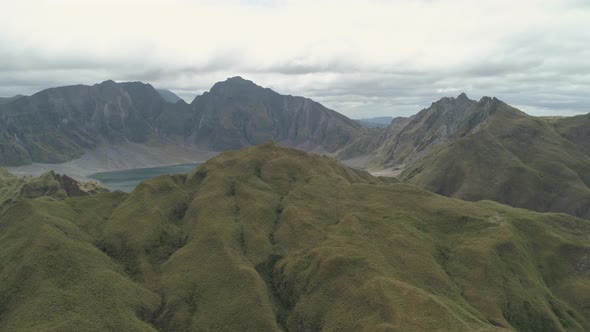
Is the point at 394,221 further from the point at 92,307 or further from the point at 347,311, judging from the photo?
the point at 92,307

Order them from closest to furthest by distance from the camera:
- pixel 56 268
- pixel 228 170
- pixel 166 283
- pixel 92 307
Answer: pixel 92 307, pixel 56 268, pixel 166 283, pixel 228 170

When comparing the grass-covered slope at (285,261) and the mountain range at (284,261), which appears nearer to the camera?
the mountain range at (284,261)

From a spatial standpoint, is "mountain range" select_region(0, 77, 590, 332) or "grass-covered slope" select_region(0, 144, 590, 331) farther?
"grass-covered slope" select_region(0, 144, 590, 331)

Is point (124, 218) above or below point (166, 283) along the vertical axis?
above

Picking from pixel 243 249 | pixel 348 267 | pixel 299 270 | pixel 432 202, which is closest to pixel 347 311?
pixel 348 267

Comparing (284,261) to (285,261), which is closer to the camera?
(285,261)

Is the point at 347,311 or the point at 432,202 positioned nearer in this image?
the point at 347,311

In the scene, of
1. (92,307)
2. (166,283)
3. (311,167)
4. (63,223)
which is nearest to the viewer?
(92,307)

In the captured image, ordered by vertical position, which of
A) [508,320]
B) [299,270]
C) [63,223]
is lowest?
[508,320]
